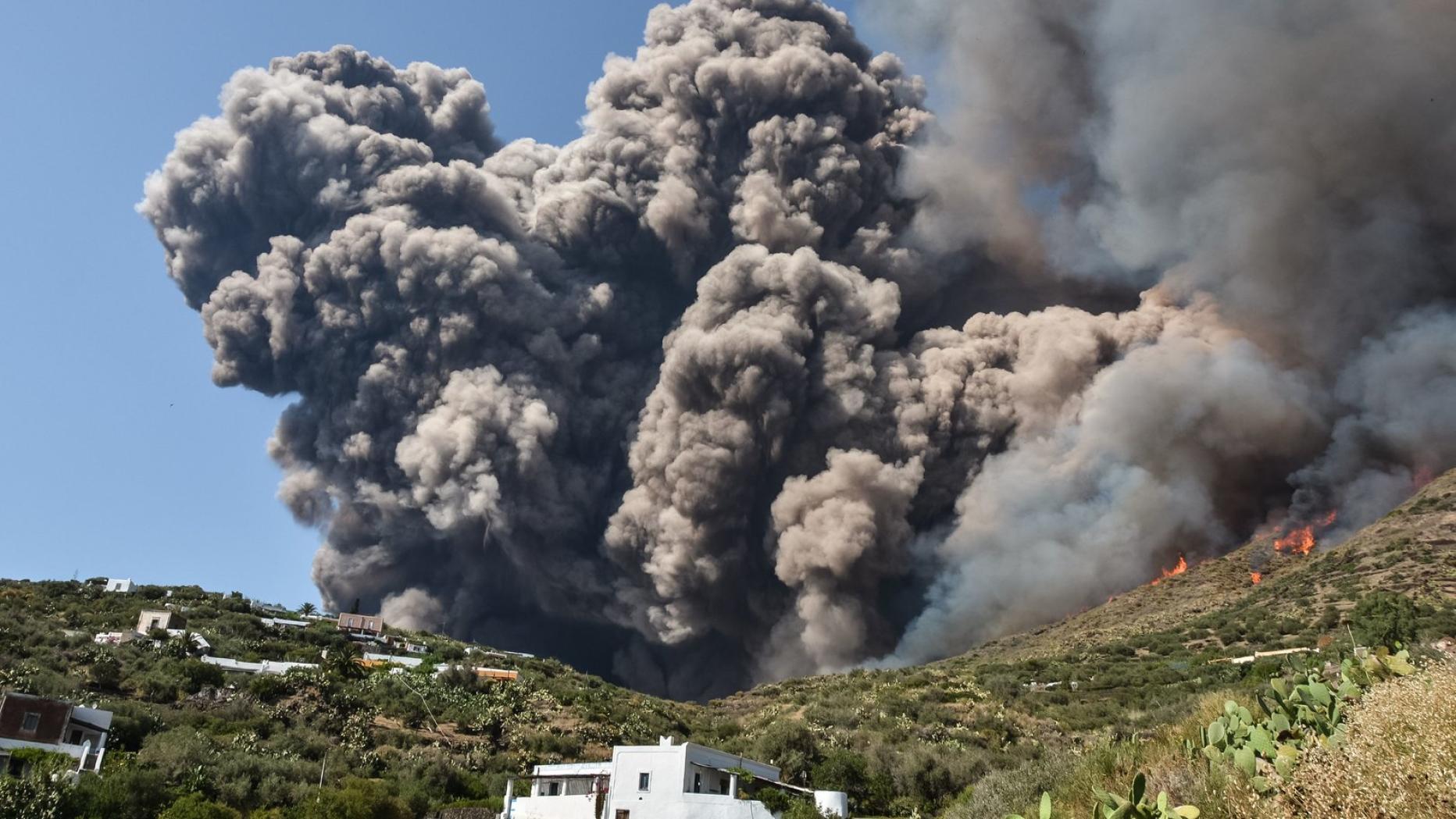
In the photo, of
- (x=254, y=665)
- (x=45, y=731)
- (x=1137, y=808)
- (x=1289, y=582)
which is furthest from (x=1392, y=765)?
(x=254, y=665)

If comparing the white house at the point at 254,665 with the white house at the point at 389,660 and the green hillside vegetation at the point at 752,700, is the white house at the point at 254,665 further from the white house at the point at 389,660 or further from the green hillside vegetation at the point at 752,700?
the white house at the point at 389,660

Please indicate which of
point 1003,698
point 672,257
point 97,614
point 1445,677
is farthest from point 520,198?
point 1445,677

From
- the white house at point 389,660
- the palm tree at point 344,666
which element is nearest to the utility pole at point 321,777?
the palm tree at point 344,666

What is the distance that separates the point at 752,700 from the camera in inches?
1962

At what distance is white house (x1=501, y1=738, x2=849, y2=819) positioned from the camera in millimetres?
26844

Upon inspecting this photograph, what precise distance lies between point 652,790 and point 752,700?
23365mm

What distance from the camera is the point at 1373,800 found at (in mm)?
6105

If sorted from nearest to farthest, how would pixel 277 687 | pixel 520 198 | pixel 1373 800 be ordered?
pixel 1373 800 < pixel 277 687 < pixel 520 198

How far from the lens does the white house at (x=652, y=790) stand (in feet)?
88.1

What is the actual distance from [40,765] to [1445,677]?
2884cm

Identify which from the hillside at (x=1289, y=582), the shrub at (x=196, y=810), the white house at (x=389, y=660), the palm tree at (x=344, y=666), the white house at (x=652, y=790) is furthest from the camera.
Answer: the white house at (x=389, y=660)

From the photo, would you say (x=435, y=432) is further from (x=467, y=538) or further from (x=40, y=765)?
(x=40, y=765)

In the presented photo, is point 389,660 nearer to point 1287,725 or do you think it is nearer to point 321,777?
point 321,777

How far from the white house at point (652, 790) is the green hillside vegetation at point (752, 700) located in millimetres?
1894
